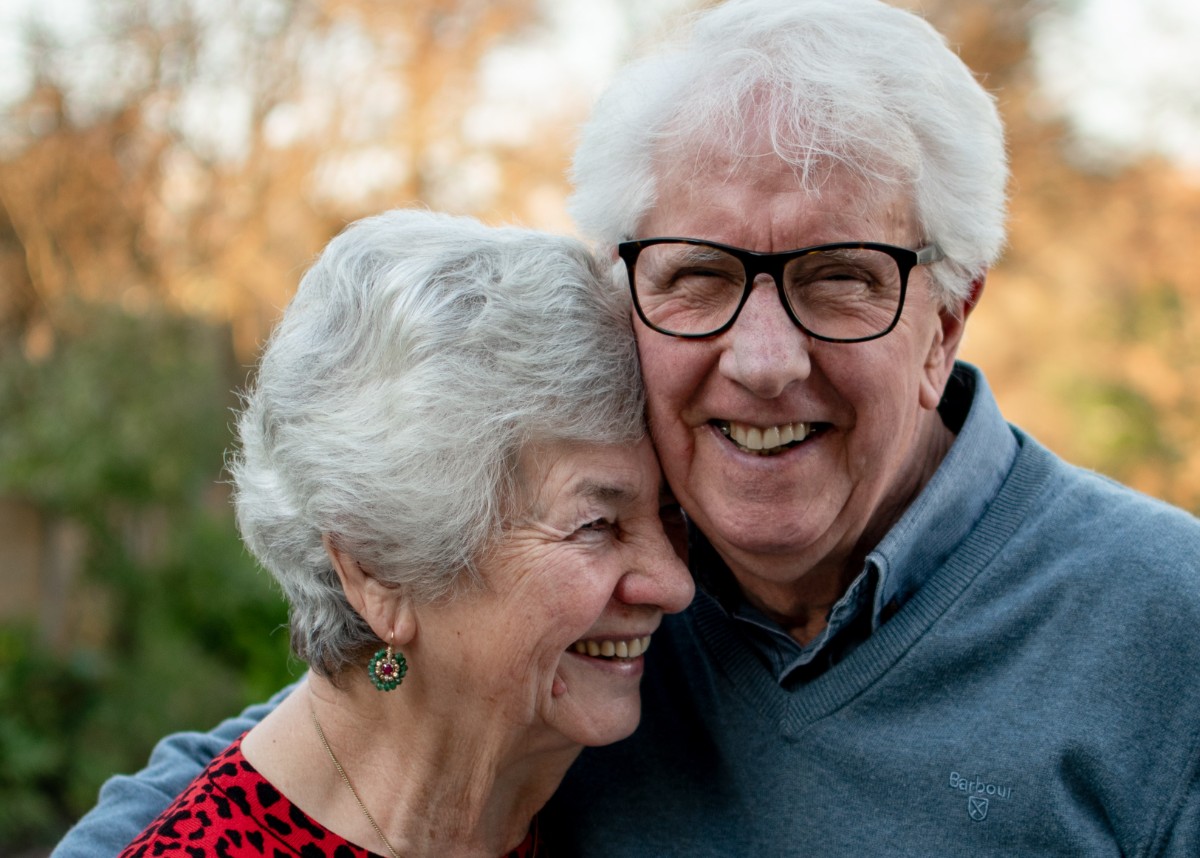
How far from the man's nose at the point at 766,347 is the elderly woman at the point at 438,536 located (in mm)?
256

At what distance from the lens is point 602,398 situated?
194 centimetres

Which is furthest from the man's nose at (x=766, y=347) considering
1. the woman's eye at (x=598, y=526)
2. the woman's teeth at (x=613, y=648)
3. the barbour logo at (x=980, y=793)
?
the barbour logo at (x=980, y=793)

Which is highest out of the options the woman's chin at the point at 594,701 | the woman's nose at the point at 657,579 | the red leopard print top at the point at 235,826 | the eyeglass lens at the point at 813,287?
the eyeglass lens at the point at 813,287

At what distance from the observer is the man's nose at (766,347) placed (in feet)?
5.82

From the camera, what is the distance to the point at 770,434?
1869mm

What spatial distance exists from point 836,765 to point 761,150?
1.04m

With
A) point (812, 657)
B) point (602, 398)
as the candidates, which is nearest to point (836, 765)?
point (812, 657)

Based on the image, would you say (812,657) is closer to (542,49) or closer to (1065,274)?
(1065,274)

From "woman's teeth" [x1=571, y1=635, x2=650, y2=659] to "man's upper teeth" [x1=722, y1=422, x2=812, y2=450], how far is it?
0.45m

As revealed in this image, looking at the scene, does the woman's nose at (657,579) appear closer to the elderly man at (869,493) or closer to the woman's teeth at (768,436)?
the elderly man at (869,493)

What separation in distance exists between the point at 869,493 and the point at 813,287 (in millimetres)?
389

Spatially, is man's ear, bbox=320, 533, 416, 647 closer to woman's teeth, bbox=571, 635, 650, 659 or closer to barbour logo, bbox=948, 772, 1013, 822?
woman's teeth, bbox=571, 635, 650, 659

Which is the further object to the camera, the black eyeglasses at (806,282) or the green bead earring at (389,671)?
the green bead earring at (389,671)

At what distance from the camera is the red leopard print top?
6.06 feet
